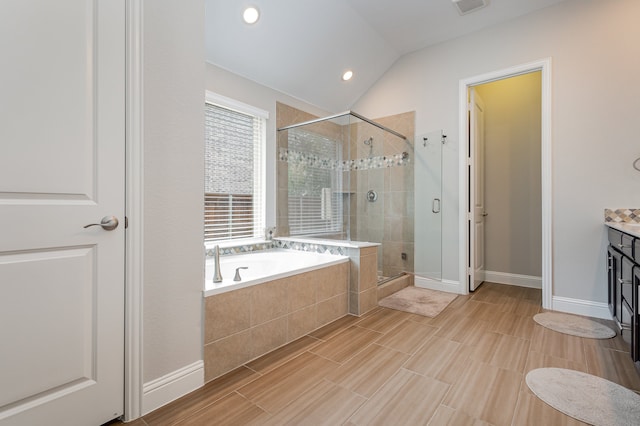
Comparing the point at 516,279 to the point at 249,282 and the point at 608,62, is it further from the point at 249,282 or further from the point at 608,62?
the point at 249,282

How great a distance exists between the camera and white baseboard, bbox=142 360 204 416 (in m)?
1.48

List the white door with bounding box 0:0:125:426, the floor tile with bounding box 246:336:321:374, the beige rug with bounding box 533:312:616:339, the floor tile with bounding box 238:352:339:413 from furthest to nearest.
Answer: the beige rug with bounding box 533:312:616:339, the floor tile with bounding box 246:336:321:374, the floor tile with bounding box 238:352:339:413, the white door with bounding box 0:0:125:426

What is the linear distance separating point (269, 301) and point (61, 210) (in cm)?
127

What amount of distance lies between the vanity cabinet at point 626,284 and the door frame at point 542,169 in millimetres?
470

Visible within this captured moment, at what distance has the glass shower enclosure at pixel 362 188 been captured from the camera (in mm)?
3578

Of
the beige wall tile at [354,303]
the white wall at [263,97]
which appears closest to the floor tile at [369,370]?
the beige wall tile at [354,303]

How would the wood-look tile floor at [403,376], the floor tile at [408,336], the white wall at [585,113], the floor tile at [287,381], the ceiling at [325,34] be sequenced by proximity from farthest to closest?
the ceiling at [325,34], the white wall at [585,113], the floor tile at [408,336], the floor tile at [287,381], the wood-look tile floor at [403,376]

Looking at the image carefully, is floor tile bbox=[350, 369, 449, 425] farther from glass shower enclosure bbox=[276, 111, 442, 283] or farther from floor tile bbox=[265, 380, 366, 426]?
glass shower enclosure bbox=[276, 111, 442, 283]

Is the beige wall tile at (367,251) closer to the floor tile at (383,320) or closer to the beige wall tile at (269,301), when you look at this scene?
the floor tile at (383,320)

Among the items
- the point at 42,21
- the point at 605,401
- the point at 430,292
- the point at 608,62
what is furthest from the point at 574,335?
the point at 42,21

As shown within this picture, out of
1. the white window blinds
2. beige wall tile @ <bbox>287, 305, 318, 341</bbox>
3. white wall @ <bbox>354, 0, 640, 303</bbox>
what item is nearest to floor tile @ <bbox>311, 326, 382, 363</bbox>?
beige wall tile @ <bbox>287, 305, 318, 341</bbox>

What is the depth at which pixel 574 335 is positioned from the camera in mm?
2385

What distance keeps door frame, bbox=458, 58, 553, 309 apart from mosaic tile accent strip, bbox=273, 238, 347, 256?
1.52m

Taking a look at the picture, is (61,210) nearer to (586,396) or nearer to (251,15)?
(251,15)
